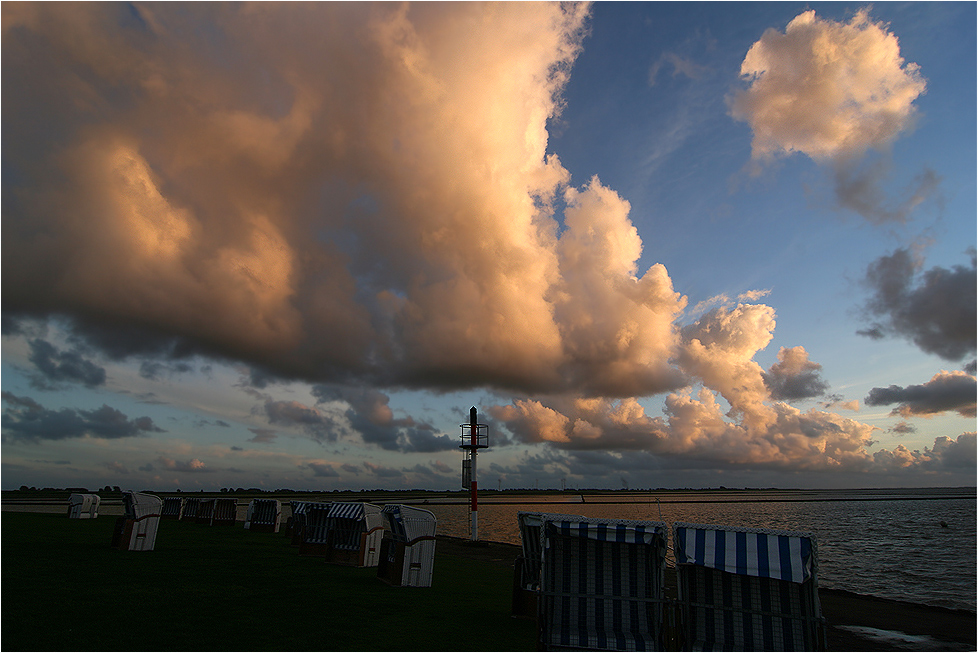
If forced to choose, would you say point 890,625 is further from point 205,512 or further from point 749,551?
point 205,512

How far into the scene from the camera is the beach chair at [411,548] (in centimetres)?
1455

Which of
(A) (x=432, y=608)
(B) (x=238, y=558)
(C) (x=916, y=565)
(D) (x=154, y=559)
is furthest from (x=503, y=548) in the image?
(C) (x=916, y=565)

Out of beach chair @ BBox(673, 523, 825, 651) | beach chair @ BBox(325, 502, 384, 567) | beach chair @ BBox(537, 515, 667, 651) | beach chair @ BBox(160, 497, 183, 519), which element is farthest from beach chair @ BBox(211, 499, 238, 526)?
beach chair @ BBox(673, 523, 825, 651)

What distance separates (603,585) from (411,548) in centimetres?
660

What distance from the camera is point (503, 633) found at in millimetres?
10469

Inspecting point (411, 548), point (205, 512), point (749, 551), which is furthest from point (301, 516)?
point (749, 551)

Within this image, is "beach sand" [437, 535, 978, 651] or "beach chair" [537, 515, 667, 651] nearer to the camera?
"beach chair" [537, 515, 667, 651]

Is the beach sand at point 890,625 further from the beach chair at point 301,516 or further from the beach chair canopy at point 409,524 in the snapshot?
the beach chair at point 301,516

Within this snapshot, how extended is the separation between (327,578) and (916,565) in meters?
36.7

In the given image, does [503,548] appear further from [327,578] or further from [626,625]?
[626,625]

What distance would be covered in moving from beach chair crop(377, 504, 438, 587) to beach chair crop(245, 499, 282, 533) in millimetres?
23640

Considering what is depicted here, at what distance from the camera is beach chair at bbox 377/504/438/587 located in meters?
14.6

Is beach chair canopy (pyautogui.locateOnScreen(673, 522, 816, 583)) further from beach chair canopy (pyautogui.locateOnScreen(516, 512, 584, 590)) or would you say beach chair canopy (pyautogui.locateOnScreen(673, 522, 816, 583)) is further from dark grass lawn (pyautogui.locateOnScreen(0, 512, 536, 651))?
dark grass lawn (pyautogui.locateOnScreen(0, 512, 536, 651))

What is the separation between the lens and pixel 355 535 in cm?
1959
